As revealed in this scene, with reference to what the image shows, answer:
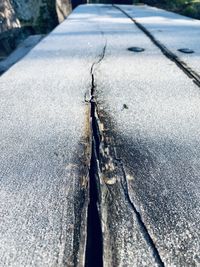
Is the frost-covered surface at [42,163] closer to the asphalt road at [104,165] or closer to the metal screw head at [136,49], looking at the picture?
the asphalt road at [104,165]

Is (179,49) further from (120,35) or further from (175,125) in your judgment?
(175,125)

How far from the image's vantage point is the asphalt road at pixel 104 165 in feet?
1.63

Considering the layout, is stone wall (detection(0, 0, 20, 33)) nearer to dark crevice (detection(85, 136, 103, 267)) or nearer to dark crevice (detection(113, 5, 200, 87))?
dark crevice (detection(113, 5, 200, 87))

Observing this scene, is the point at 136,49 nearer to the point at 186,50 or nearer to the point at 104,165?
the point at 186,50

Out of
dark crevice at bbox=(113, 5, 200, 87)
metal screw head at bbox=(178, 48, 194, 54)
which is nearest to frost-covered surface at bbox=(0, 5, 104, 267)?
dark crevice at bbox=(113, 5, 200, 87)

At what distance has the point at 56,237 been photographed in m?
0.52

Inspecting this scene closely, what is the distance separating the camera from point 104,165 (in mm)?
707

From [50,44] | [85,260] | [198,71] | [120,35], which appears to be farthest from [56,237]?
[120,35]

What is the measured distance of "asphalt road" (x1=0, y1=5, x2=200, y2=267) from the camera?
1.63 feet

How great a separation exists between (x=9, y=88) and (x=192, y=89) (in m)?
0.68

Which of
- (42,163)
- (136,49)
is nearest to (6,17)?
(136,49)

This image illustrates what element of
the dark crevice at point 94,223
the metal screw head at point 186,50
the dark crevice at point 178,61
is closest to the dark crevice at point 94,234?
the dark crevice at point 94,223

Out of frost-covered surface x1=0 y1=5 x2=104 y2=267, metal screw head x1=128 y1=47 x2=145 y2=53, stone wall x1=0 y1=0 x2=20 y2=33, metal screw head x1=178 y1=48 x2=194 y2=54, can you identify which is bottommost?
stone wall x1=0 y1=0 x2=20 y2=33

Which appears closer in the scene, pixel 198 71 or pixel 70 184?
pixel 70 184
